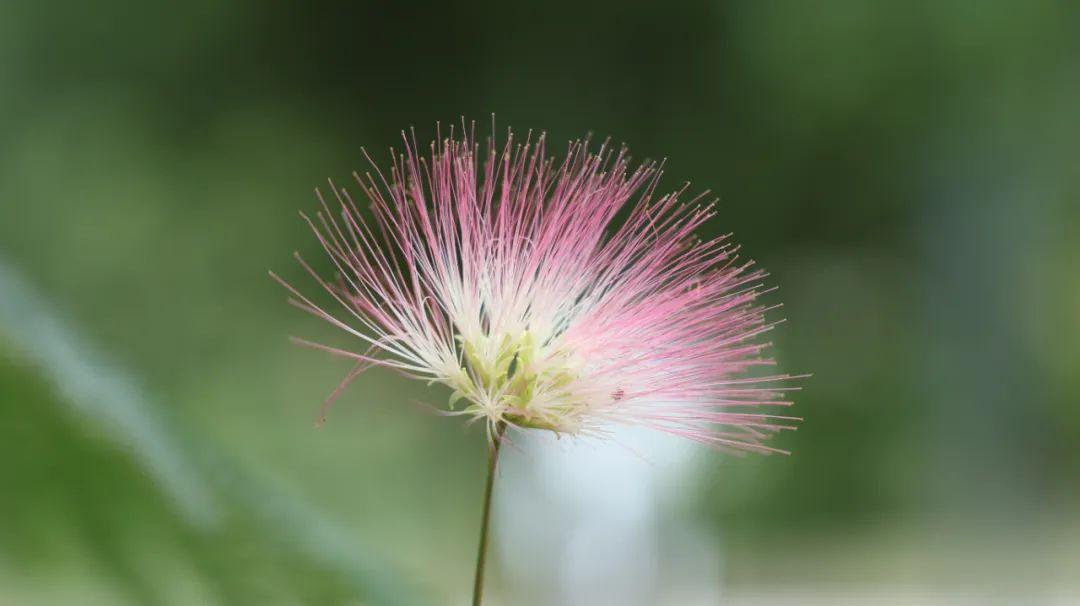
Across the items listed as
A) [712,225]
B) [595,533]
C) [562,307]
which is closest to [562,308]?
[562,307]

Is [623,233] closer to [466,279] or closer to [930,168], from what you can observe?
[466,279]

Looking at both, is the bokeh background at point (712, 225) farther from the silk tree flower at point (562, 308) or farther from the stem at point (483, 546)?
the stem at point (483, 546)

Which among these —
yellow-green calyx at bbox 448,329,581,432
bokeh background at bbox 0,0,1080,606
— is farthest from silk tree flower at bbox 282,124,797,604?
bokeh background at bbox 0,0,1080,606

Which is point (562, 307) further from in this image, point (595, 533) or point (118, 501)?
point (595, 533)

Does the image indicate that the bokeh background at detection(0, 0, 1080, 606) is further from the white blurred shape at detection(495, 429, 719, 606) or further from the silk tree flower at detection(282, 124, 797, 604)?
the silk tree flower at detection(282, 124, 797, 604)

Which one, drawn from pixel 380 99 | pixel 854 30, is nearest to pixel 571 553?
pixel 380 99

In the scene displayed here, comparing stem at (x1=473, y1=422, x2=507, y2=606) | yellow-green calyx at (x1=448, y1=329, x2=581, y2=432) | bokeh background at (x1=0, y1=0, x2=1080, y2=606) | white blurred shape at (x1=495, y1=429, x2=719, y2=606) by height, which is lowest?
stem at (x1=473, y1=422, x2=507, y2=606)

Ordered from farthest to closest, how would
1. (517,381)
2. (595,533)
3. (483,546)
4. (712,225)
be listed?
1. (712,225)
2. (595,533)
3. (517,381)
4. (483,546)

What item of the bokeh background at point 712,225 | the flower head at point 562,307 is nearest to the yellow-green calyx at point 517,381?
the flower head at point 562,307
